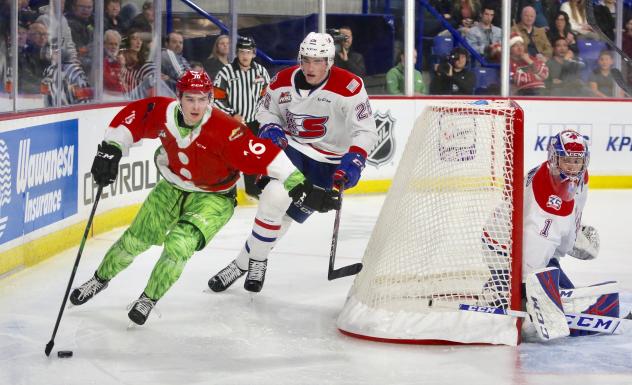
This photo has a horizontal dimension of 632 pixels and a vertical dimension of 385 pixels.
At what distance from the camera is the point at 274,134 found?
203 inches

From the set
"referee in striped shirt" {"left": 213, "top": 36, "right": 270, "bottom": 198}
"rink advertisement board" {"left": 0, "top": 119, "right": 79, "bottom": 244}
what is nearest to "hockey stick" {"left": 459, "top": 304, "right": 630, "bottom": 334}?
"rink advertisement board" {"left": 0, "top": 119, "right": 79, "bottom": 244}

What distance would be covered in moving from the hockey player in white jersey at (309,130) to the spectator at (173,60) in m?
3.19

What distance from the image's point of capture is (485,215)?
4418mm

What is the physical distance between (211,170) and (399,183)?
0.73 m

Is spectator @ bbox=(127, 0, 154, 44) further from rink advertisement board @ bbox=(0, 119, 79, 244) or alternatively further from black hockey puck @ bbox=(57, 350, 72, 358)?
black hockey puck @ bbox=(57, 350, 72, 358)

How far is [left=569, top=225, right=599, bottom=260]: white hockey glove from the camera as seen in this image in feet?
15.3

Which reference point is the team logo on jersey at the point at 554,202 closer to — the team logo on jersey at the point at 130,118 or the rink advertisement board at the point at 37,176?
the team logo on jersey at the point at 130,118

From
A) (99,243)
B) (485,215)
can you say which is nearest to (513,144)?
(485,215)

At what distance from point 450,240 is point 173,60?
176 inches

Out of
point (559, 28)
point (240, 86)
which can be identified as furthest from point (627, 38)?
point (240, 86)

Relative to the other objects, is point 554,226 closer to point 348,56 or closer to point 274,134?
point 274,134

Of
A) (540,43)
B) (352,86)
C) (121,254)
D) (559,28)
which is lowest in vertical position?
(121,254)

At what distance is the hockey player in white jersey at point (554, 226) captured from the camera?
4.20 meters

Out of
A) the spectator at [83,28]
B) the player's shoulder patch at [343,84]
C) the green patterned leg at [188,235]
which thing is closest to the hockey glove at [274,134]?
the player's shoulder patch at [343,84]
